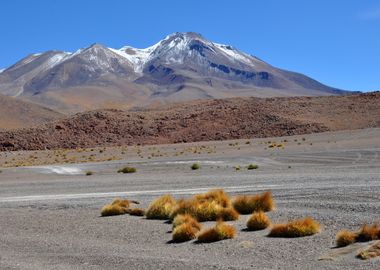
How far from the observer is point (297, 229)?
39.0 ft

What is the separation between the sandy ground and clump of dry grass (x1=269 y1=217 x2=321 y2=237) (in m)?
0.19

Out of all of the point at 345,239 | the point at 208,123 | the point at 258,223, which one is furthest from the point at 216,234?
the point at 208,123

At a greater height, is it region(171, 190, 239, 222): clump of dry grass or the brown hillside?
the brown hillside

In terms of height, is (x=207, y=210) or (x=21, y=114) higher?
(x=21, y=114)

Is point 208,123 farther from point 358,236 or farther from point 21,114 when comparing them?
point 358,236

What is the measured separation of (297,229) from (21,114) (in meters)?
124

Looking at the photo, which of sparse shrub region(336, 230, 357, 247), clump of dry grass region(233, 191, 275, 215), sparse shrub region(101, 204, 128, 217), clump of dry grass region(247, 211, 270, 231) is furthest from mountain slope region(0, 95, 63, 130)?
sparse shrub region(336, 230, 357, 247)

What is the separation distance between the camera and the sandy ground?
34.4ft

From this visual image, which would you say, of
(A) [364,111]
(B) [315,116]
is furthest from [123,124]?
(A) [364,111]

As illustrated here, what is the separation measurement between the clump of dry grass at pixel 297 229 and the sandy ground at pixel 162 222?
0.62 feet

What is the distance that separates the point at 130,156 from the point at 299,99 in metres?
39.6

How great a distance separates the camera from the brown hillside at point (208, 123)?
7156 cm

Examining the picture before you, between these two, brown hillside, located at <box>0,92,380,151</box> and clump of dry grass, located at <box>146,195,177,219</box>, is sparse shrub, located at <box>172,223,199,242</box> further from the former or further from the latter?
brown hillside, located at <box>0,92,380,151</box>

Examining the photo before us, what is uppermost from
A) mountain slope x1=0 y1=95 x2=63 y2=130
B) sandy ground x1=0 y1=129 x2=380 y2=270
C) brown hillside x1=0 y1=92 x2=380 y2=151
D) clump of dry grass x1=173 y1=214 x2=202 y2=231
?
mountain slope x1=0 y1=95 x2=63 y2=130
